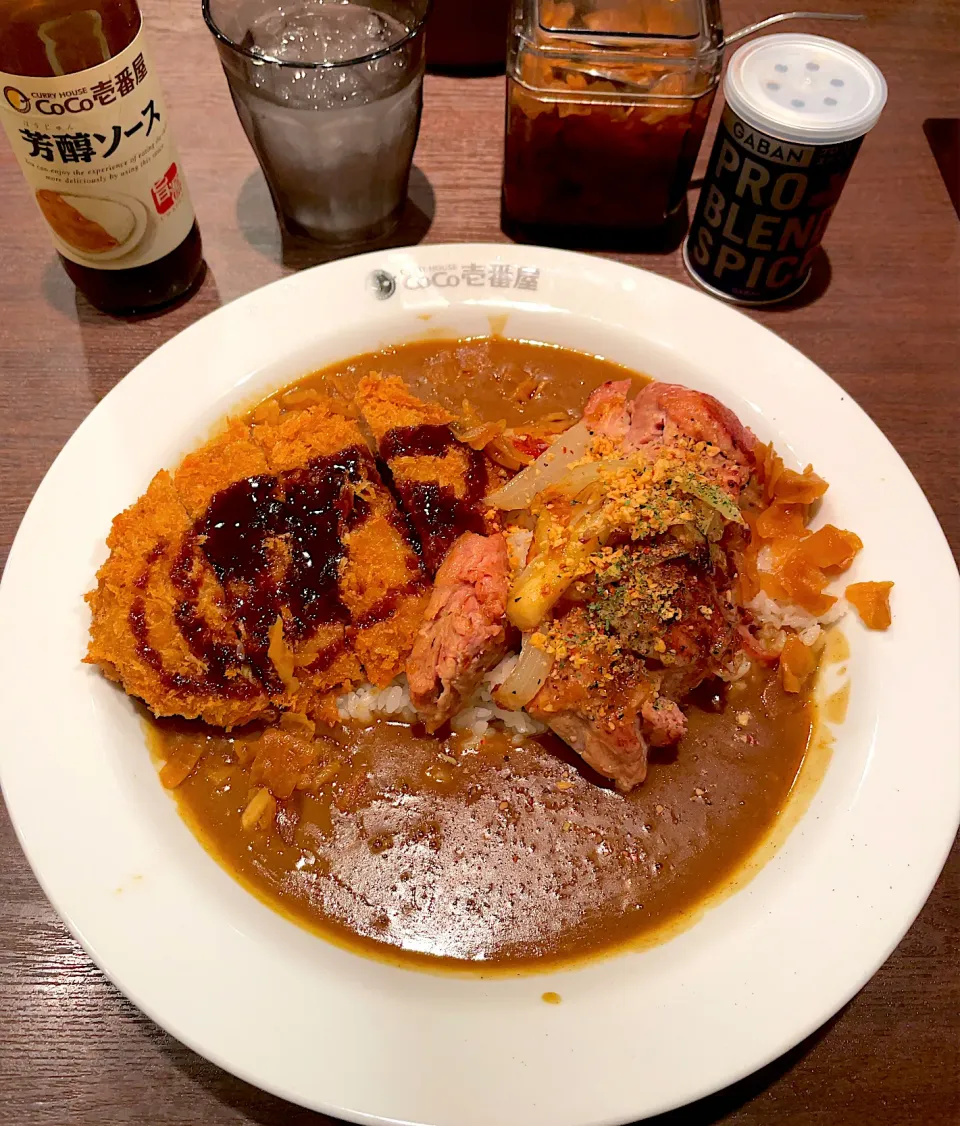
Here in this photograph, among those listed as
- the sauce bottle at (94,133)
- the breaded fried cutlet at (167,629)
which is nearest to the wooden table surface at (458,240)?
the sauce bottle at (94,133)

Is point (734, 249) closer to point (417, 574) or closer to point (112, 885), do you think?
point (417, 574)

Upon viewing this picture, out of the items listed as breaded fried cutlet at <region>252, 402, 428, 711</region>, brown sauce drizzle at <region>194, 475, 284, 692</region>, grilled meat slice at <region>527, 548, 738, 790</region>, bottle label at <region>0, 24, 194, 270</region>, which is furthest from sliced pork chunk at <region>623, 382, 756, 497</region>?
bottle label at <region>0, 24, 194, 270</region>

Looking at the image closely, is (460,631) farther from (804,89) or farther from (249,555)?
(804,89)

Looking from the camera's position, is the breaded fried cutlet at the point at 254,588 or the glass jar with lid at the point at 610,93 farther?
the glass jar with lid at the point at 610,93

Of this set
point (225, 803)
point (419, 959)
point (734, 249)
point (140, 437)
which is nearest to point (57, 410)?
point (140, 437)

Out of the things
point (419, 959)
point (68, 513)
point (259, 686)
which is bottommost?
point (419, 959)

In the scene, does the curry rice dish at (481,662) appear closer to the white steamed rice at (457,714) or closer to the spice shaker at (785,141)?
the white steamed rice at (457,714)

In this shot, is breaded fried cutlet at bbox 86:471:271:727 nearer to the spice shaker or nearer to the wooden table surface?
the wooden table surface
